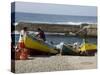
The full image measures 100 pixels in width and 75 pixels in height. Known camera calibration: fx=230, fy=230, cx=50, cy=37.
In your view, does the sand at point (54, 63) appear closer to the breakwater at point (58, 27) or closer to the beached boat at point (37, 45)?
the beached boat at point (37, 45)

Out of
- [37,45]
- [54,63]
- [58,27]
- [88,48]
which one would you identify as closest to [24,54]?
[37,45]

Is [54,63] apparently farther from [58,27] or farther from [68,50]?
[58,27]

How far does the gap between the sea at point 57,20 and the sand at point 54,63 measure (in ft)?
0.65

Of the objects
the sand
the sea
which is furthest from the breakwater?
the sand

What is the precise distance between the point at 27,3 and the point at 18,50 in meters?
0.52

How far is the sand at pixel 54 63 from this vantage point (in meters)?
2.49

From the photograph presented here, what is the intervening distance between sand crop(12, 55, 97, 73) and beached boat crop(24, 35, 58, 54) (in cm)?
8

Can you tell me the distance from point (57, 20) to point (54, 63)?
49 centimetres

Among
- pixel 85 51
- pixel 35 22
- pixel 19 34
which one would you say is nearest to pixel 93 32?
pixel 85 51

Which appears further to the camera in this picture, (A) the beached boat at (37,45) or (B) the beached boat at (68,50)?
(B) the beached boat at (68,50)

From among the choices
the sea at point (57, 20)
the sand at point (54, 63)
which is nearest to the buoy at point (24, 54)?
the sand at point (54, 63)

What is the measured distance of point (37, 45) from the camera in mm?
2547

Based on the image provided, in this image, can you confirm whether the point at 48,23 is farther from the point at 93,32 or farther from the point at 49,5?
the point at 93,32

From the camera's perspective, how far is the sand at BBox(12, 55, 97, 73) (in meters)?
2.49
